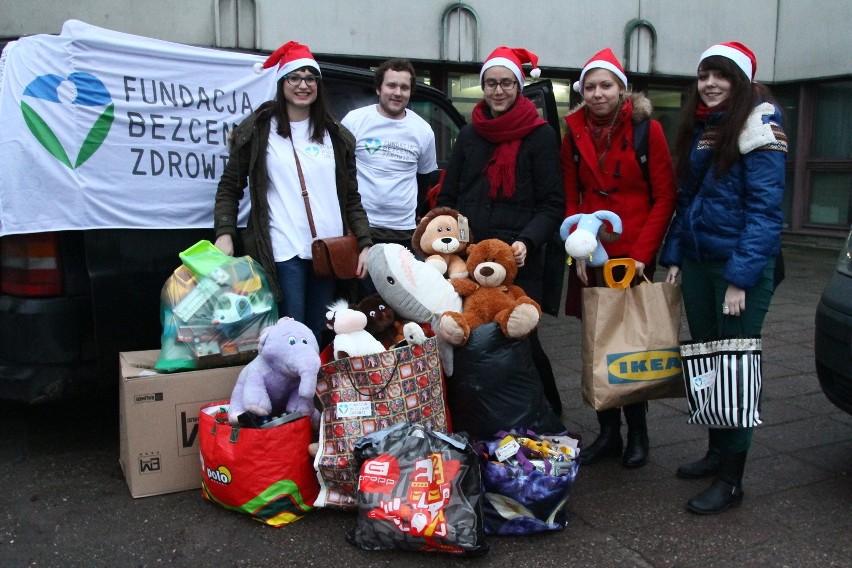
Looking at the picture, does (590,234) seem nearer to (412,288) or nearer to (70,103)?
(412,288)

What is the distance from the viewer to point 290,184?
139 inches

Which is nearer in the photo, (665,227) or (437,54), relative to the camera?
(665,227)

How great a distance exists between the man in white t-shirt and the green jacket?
1.01 ft

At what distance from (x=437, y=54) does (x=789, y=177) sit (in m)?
5.93

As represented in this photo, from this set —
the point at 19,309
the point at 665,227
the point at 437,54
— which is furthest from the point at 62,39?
the point at 437,54

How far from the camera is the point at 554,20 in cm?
1005

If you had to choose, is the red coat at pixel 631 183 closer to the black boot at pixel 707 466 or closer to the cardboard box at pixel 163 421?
the black boot at pixel 707 466

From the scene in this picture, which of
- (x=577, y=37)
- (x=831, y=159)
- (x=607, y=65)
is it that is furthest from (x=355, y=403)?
(x=831, y=159)

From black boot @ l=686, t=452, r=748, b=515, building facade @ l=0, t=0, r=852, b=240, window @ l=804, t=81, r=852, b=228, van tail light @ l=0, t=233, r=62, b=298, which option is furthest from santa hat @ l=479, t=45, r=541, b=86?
window @ l=804, t=81, r=852, b=228

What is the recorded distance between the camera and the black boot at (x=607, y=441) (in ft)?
12.1

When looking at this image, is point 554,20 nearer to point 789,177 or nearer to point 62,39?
point 789,177

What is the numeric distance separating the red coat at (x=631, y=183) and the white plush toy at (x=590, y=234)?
90 mm

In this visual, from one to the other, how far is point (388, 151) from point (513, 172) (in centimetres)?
77

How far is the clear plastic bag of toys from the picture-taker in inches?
128
